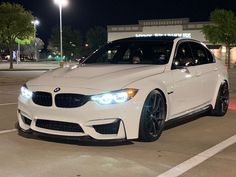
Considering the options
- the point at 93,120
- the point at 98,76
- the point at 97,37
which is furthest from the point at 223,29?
the point at 97,37

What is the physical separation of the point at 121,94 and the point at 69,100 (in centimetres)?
69

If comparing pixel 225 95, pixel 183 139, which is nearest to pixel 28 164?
pixel 183 139

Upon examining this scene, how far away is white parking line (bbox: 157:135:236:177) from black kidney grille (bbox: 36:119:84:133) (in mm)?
1416

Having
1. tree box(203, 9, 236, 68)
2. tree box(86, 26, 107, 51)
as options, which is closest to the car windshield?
tree box(203, 9, 236, 68)

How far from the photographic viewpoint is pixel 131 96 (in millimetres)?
6531

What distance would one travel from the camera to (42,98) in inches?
264

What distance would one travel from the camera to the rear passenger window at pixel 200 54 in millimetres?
8789

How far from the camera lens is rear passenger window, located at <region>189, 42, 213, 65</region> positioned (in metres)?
8.79

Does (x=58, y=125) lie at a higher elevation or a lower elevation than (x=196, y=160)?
higher

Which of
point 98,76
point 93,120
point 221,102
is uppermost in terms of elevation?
point 98,76

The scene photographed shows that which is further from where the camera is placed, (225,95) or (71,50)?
(71,50)

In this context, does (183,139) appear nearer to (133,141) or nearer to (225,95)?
(133,141)

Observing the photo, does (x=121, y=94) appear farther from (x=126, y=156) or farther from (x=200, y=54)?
(x=200, y=54)

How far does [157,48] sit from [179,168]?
2.89 meters
